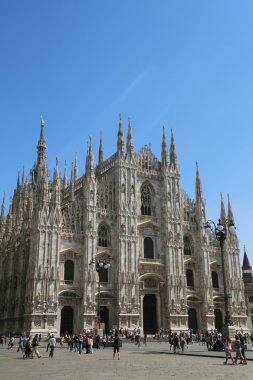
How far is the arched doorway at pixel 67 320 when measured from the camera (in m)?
43.8

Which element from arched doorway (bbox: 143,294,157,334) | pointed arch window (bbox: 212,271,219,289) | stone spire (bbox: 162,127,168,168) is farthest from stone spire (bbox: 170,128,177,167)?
arched doorway (bbox: 143,294,157,334)

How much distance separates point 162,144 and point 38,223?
69.5 ft

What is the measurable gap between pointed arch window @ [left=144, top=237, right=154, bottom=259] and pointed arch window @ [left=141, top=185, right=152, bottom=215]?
339 centimetres

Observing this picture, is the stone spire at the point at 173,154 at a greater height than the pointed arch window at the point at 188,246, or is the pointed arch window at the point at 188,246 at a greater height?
the stone spire at the point at 173,154

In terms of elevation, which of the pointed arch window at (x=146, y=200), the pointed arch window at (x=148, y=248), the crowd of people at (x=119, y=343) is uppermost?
the pointed arch window at (x=146, y=200)

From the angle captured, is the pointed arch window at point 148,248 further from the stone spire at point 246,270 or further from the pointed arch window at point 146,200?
the stone spire at point 246,270

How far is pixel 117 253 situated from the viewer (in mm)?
47906

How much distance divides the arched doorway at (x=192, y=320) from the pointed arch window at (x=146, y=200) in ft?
42.7

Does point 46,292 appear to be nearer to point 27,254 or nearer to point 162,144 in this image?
point 27,254

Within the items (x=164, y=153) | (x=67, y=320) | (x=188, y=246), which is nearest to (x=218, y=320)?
(x=188, y=246)

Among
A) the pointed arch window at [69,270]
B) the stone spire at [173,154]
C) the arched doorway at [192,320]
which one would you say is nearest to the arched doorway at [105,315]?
the pointed arch window at [69,270]

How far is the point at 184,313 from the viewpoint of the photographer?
5028cm

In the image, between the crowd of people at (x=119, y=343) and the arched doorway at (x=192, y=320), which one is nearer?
the crowd of people at (x=119, y=343)

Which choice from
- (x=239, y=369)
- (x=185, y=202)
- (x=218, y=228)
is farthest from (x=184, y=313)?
(x=239, y=369)
